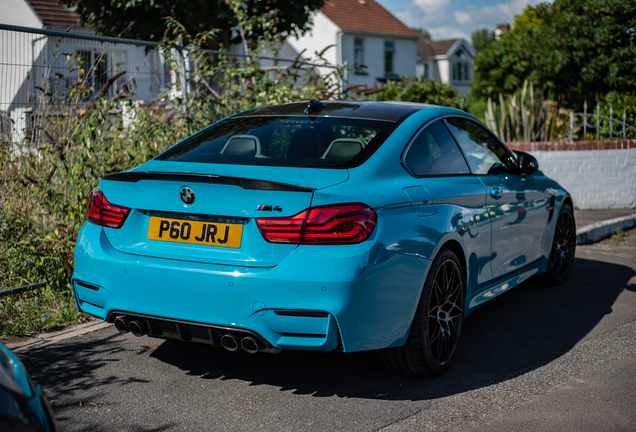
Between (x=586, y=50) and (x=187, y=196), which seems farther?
(x=586, y=50)

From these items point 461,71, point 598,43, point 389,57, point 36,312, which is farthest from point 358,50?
point 36,312

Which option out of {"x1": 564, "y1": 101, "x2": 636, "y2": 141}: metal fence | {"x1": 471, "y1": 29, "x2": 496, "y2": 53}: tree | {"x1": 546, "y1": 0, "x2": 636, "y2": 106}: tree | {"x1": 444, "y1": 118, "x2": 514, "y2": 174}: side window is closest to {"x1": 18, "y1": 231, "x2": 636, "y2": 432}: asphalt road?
→ {"x1": 444, "y1": 118, "x2": 514, "y2": 174}: side window

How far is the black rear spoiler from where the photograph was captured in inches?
123

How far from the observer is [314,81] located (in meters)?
9.55

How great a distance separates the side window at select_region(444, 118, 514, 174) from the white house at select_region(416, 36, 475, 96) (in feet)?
176

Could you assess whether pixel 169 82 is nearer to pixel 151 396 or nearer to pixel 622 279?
pixel 151 396

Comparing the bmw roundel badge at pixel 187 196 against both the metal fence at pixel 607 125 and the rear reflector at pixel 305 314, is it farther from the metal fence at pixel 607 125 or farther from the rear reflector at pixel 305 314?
the metal fence at pixel 607 125

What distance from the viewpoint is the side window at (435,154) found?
12.8 feet

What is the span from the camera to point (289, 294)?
305 cm

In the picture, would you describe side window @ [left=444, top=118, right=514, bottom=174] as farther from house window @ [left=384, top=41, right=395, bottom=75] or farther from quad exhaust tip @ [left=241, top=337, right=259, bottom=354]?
house window @ [left=384, top=41, right=395, bottom=75]

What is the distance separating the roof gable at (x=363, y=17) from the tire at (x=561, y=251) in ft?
111

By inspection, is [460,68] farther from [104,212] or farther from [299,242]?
[299,242]

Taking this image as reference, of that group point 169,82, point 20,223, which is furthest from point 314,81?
point 20,223

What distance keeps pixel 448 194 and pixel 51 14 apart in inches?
885
